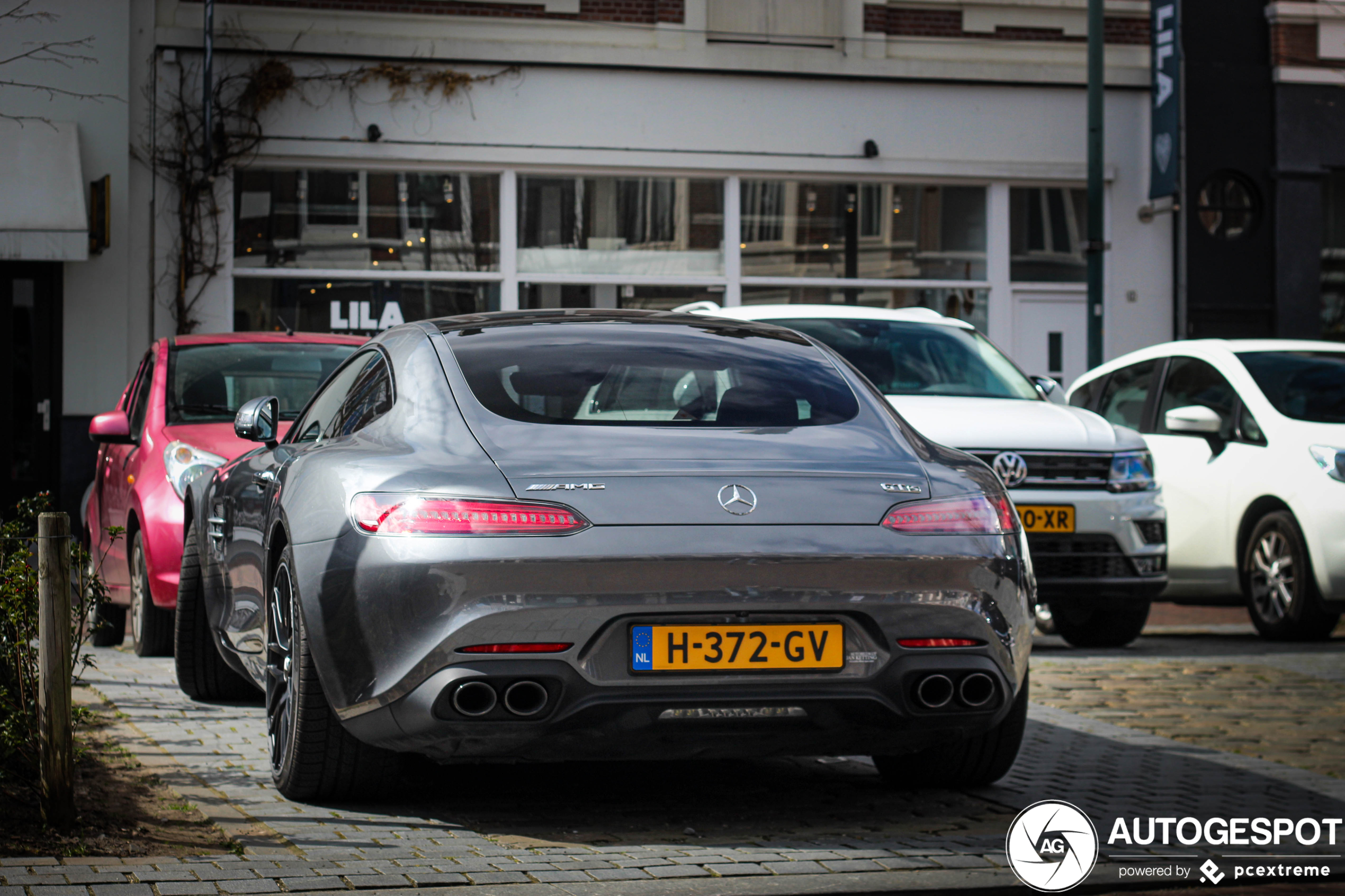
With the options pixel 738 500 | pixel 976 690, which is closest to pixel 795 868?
pixel 976 690

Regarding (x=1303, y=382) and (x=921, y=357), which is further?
(x=1303, y=382)

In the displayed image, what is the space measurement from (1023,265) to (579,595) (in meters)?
16.1

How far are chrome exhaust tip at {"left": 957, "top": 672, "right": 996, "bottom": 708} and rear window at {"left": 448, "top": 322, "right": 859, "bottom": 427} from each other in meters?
0.87

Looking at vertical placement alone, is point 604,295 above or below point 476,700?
above

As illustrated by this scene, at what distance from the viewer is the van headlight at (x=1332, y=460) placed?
10.1 meters

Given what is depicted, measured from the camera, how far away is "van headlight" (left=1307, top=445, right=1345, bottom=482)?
10.1m

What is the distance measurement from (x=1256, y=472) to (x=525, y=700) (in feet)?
23.8

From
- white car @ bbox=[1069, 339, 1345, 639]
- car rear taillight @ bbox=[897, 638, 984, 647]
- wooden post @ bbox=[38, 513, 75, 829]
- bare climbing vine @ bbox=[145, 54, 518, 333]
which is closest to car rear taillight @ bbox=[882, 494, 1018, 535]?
car rear taillight @ bbox=[897, 638, 984, 647]

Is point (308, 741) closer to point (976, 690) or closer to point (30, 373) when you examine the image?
point (976, 690)

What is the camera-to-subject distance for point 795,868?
4.35 metres

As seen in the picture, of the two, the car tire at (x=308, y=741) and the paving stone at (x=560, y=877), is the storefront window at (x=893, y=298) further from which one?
the paving stone at (x=560, y=877)

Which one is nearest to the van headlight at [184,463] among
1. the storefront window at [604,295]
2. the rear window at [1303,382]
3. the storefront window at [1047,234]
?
the rear window at [1303,382]

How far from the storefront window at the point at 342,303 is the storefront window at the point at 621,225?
91 centimetres

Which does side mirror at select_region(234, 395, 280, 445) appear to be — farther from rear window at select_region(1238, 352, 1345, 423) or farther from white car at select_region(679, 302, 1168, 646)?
rear window at select_region(1238, 352, 1345, 423)
